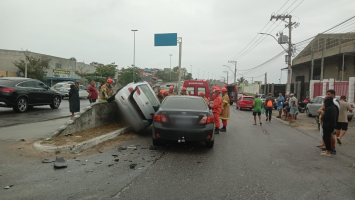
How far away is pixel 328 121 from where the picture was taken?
23.0ft

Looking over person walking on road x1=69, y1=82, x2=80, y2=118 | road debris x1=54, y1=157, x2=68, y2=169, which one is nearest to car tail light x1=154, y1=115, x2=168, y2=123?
road debris x1=54, y1=157, x2=68, y2=169

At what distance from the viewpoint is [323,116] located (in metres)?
7.16

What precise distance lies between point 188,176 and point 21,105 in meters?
10.7

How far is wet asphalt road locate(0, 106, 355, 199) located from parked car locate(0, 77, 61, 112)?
7.12 m

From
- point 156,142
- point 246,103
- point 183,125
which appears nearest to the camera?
point 183,125

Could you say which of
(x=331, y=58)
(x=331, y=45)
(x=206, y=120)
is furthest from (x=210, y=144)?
(x=331, y=45)

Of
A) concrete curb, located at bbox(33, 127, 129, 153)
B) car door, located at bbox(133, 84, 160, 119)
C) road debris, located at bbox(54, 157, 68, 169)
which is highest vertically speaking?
car door, located at bbox(133, 84, 160, 119)

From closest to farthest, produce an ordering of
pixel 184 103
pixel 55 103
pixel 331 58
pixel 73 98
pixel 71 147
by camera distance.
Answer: pixel 71 147, pixel 184 103, pixel 73 98, pixel 55 103, pixel 331 58

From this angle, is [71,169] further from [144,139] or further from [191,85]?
[191,85]

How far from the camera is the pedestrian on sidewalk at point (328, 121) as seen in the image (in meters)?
6.97

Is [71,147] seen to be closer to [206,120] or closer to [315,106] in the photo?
[206,120]

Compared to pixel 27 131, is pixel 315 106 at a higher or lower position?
higher

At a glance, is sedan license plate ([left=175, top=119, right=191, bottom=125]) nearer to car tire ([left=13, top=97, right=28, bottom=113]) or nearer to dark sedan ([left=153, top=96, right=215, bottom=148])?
dark sedan ([left=153, top=96, right=215, bottom=148])

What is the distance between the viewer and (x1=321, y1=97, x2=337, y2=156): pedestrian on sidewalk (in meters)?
6.97
